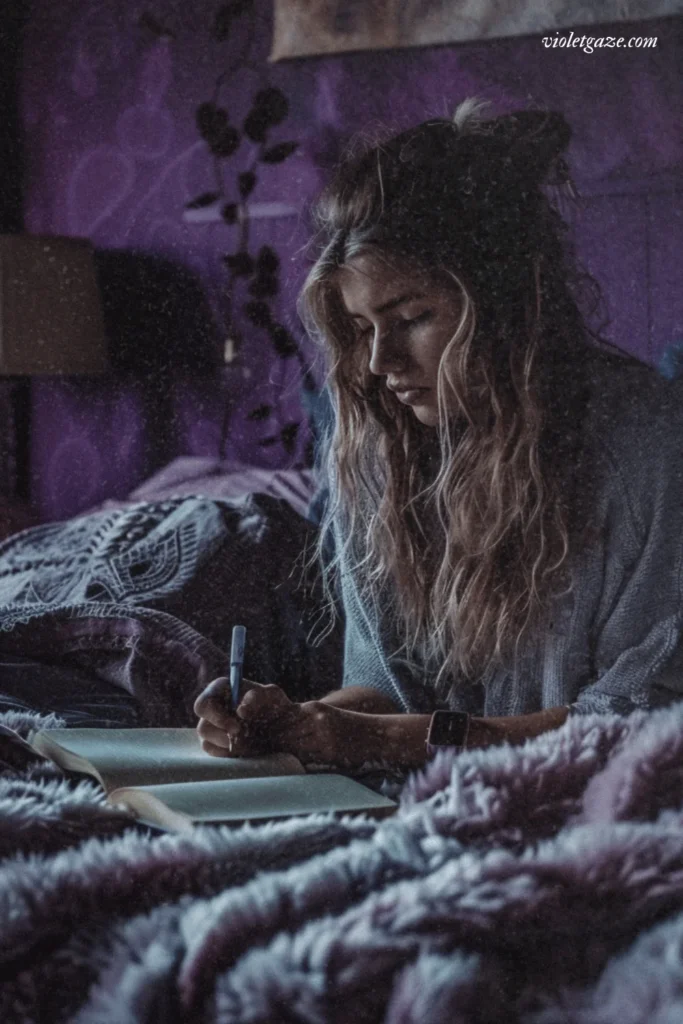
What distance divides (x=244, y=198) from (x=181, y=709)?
1.44 ft

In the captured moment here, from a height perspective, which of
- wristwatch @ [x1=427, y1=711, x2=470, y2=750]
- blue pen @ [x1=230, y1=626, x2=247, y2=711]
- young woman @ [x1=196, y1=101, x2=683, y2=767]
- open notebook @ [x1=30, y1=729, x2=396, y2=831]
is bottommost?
wristwatch @ [x1=427, y1=711, x2=470, y2=750]

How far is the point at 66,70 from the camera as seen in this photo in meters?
1.03

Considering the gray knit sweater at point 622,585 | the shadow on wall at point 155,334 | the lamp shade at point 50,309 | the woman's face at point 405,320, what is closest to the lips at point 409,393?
the woman's face at point 405,320

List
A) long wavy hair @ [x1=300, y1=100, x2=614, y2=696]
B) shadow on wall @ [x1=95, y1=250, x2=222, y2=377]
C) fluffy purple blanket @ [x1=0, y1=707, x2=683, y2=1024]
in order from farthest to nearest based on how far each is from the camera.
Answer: shadow on wall @ [x1=95, y1=250, x2=222, y2=377], long wavy hair @ [x1=300, y1=100, x2=614, y2=696], fluffy purple blanket @ [x1=0, y1=707, x2=683, y2=1024]

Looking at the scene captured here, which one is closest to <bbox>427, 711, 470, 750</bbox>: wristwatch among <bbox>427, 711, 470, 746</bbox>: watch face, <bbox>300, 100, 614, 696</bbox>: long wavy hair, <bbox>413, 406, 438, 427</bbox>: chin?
<bbox>427, 711, 470, 746</bbox>: watch face

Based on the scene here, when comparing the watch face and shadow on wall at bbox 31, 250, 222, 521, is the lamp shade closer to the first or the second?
shadow on wall at bbox 31, 250, 222, 521

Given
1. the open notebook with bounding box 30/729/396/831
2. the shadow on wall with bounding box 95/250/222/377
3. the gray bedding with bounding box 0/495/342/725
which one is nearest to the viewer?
the open notebook with bounding box 30/729/396/831

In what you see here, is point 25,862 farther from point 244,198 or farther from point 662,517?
point 244,198

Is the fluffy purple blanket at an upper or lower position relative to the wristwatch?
upper

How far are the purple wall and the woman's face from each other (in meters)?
0.11

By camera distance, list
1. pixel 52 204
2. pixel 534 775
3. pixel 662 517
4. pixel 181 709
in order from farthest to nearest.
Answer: pixel 52 204 → pixel 181 709 → pixel 662 517 → pixel 534 775

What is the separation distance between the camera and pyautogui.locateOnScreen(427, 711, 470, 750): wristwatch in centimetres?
70

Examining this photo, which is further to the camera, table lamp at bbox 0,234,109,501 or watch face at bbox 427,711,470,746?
table lamp at bbox 0,234,109,501

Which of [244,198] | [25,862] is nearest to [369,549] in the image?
[244,198]
